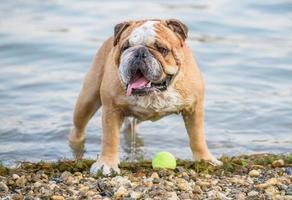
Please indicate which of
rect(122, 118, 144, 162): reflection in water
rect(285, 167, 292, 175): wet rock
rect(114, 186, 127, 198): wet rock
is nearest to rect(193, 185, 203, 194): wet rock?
rect(114, 186, 127, 198): wet rock

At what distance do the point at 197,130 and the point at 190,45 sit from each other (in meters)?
6.15

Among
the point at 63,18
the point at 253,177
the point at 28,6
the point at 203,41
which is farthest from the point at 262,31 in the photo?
the point at 253,177

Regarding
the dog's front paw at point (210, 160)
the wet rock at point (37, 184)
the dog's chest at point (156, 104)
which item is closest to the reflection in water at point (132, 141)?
the dog's front paw at point (210, 160)

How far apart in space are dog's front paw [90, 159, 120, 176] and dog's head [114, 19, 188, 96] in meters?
0.74

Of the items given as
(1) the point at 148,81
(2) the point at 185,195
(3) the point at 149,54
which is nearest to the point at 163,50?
(3) the point at 149,54

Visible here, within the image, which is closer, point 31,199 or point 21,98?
point 31,199

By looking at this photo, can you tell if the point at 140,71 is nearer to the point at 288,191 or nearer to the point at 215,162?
the point at 215,162

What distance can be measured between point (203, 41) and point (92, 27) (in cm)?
213

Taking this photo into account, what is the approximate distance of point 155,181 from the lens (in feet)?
22.2

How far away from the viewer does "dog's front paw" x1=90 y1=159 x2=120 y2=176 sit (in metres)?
7.15

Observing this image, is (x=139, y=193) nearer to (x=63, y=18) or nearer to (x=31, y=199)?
(x=31, y=199)

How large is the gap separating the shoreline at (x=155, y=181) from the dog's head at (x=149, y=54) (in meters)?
0.74

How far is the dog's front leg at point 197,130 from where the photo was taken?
24.5 feet

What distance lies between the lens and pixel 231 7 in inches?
622
